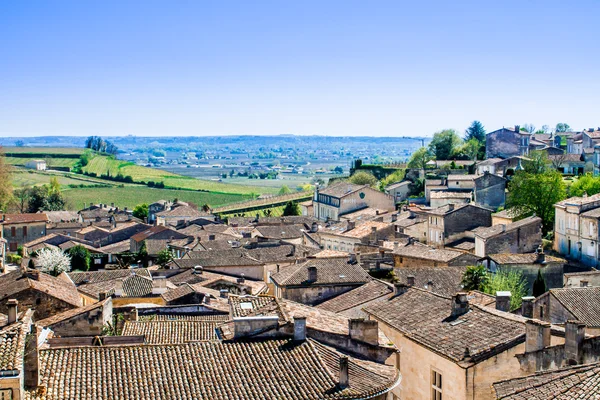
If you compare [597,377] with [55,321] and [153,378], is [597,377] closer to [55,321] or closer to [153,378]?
[153,378]

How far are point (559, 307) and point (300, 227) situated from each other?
175 ft

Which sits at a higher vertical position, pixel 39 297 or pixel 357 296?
pixel 357 296

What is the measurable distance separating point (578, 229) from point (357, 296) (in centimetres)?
2941

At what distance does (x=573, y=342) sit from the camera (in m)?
18.9

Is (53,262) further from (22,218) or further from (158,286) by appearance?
(22,218)

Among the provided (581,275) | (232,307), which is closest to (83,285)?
(232,307)

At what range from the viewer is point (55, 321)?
1134 inches

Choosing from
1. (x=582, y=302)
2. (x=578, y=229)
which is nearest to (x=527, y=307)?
(x=582, y=302)

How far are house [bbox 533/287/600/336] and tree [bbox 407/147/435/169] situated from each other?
3133 inches

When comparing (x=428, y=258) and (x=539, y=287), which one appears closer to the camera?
(x=539, y=287)

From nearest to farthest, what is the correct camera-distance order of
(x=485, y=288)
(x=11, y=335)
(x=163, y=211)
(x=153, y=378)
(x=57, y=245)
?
(x=11, y=335) → (x=153, y=378) → (x=485, y=288) → (x=57, y=245) → (x=163, y=211)

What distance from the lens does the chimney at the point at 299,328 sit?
64.0ft

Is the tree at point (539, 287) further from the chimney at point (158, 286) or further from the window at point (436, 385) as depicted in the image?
the window at point (436, 385)

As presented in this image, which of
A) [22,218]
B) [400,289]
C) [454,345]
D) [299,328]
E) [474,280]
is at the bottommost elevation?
[22,218]
